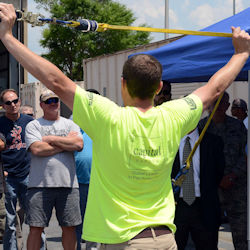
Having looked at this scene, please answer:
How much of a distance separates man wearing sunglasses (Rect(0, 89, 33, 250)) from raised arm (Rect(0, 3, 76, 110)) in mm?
3521

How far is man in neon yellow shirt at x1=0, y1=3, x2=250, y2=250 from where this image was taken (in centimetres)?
227

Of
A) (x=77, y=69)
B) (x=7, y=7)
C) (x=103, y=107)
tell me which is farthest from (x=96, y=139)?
(x=77, y=69)

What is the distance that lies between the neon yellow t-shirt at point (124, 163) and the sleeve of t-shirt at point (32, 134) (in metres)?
2.86

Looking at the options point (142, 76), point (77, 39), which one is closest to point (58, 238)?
point (142, 76)

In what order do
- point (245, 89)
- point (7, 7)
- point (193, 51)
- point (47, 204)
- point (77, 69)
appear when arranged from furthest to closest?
point (77, 69)
point (245, 89)
point (47, 204)
point (193, 51)
point (7, 7)

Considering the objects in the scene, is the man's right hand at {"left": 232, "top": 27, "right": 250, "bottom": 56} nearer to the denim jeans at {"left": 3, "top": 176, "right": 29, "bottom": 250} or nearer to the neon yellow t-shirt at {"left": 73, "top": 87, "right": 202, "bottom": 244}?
the neon yellow t-shirt at {"left": 73, "top": 87, "right": 202, "bottom": 244}

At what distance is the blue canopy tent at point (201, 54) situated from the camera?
3.79 metres

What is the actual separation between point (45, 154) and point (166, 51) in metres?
1.63

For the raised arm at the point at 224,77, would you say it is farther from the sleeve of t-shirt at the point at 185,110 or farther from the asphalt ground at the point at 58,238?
the asphalt ground at the point at 58,238

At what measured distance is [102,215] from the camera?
233 centimetres

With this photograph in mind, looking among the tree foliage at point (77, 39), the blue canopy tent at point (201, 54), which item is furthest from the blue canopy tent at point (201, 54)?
the tree foliage at point (77, 39)

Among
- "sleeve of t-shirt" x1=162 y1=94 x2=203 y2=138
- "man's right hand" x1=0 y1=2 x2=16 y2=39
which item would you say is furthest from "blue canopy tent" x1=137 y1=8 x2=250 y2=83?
"man's right hand" x1=0 y1=2 x2=16 y2=39

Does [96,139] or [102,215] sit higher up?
[96,139]

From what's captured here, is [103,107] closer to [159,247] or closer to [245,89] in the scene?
[159,247]
